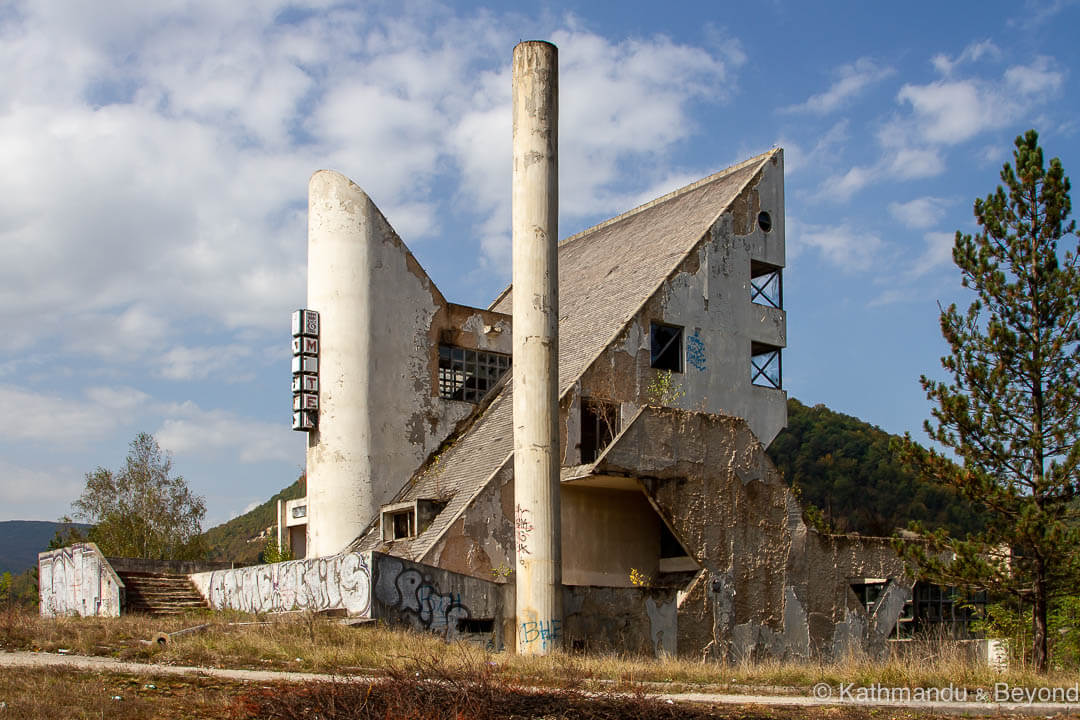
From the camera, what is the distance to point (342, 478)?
28.0 m

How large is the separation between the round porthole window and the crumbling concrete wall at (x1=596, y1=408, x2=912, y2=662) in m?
8.75

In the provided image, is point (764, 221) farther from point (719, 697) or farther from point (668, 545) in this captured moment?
point (719, 697)

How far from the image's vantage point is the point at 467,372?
102 ft

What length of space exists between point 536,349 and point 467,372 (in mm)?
10353

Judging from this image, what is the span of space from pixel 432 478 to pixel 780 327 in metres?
11.5

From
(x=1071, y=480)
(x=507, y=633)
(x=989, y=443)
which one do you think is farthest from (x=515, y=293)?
(x=1071, y=480)

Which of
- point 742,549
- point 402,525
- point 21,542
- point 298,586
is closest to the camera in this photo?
point 298,586

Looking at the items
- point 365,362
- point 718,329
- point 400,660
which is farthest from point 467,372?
point 400,660

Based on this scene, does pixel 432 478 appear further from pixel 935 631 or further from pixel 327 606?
pixel 935 631

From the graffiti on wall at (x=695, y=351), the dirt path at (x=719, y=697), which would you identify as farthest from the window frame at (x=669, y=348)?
the dirt path at (x=719, y=697)

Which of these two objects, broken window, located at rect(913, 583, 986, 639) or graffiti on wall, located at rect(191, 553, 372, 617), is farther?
broken window, located at rect(913, 583, 986, 639)

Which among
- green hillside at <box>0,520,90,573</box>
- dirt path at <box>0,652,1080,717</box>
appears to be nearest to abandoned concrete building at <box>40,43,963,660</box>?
dirt path at <box>0,652,1080,717</box>

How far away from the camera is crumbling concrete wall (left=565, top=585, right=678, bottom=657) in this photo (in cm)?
2150

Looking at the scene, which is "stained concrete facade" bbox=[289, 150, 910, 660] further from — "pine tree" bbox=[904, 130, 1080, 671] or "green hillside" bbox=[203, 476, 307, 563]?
"green hillside" bbox=[203, 476, 307, 563]
